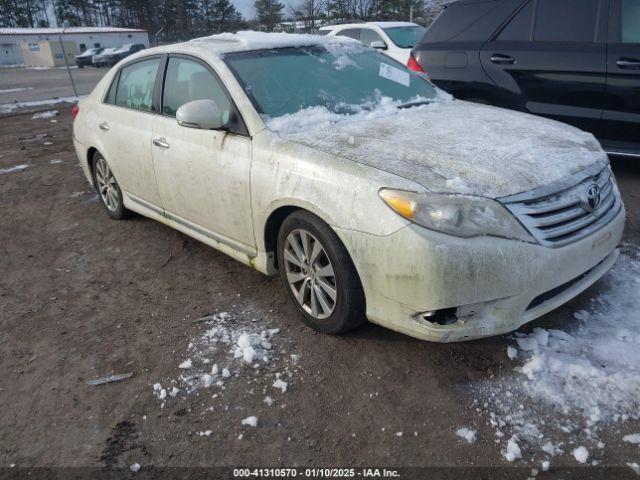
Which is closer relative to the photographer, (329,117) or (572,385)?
(572,385)

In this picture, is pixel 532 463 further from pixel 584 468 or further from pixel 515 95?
pixel 515 95

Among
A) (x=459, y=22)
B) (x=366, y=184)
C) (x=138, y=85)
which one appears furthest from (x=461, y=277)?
(x=459, y=22)

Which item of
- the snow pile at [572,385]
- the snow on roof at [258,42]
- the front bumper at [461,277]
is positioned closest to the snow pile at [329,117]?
the snow on roof at [258,42]

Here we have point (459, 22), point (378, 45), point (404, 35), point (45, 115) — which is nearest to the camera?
point (459, 22)

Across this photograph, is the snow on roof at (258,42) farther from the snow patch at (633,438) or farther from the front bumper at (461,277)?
the snow patch at (633,438)

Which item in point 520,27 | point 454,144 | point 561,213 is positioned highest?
point 520,27

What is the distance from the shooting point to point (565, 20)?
512cm

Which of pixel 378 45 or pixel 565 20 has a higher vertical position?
pixel 565 20

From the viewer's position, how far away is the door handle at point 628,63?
4.70m

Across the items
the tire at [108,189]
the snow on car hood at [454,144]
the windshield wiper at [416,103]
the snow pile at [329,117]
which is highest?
the snow pile at [329,117]

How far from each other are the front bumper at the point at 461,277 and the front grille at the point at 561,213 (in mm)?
56

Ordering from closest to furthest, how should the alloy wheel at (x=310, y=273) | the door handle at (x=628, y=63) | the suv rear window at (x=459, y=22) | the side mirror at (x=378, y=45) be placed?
the alloy wheel at (x=310, y=273) → the door handle at (x=628, y=63) → the suv rear window at (x=459, y=22) → the side mirror at (x=378, y=45)

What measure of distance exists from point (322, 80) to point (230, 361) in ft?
6.35

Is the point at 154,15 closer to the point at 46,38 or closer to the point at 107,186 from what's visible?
the point at 46,38
